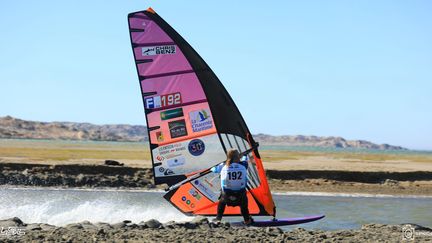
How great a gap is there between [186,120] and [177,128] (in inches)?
9.2

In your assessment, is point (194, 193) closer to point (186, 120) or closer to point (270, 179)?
point (186, 120)

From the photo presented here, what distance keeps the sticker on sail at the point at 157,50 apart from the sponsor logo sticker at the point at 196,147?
1765mm

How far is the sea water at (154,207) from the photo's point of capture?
45.1 feet

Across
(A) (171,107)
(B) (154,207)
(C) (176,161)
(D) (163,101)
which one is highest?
(D) (163,101)

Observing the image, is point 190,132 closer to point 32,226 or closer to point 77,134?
point 32,226

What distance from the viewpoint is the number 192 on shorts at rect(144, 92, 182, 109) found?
11867mm

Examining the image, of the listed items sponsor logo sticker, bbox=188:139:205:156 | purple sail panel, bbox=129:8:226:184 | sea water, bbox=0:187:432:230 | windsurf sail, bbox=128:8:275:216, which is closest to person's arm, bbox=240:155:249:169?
windsurf sail, bbox=128:8:275:216

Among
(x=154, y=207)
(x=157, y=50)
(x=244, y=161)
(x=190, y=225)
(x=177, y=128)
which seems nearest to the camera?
(x=190, y=225)

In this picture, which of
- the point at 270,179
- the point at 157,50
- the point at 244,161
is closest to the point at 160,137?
the point at 157,50

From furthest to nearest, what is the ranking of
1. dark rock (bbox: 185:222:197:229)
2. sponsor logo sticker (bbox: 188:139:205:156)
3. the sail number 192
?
sponsor logo sticker (bbox: 188:139:205:156) → the sail number 192 → dark rock (bbox: 185:222:197:229)

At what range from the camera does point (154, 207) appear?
1609cm

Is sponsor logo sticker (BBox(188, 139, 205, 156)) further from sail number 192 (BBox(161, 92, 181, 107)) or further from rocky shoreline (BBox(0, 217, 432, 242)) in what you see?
rocky shoreline (BBox(0, 217, 432, 242))

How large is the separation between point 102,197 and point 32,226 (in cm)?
929

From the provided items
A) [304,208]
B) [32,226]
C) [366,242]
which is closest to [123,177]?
[304,208]
